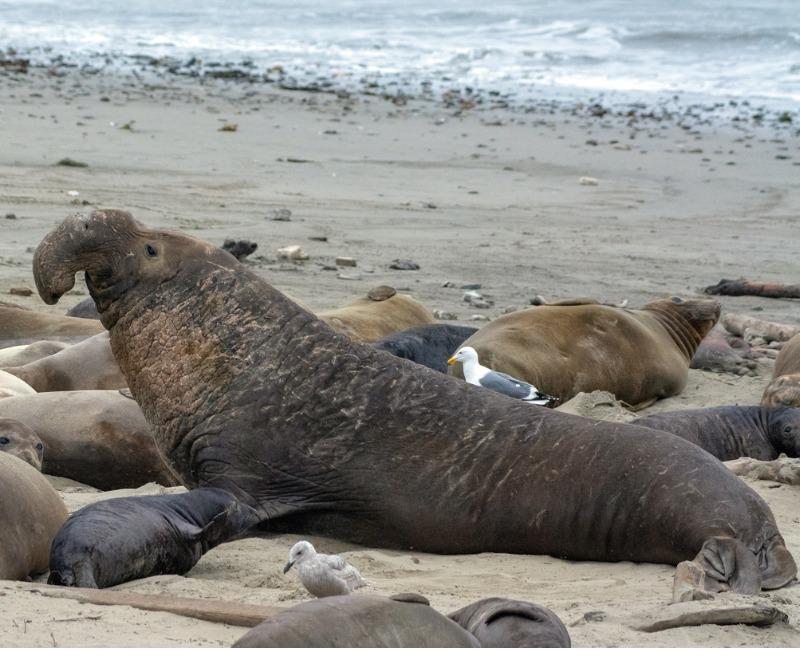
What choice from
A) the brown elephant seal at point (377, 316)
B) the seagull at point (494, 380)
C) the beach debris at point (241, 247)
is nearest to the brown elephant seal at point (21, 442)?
the seagull at point (494, 380)

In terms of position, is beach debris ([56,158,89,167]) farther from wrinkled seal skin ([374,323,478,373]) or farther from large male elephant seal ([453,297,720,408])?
large male elephant seal ([453,297,720,408])

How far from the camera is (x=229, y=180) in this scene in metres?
14.9

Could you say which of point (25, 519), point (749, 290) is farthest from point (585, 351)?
point (25, 519)

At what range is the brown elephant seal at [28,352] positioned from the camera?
7652mm

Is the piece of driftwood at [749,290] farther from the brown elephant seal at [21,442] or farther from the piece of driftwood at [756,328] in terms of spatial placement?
the brown elephant seal at [21,442]

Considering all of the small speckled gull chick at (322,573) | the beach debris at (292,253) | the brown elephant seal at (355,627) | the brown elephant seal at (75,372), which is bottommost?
the beach debris at (292,253)

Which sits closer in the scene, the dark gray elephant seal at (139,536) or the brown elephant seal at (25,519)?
the dark gray elephant seal at (139,536)

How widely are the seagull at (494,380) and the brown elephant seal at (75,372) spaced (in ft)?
5.93

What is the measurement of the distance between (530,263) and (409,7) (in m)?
40.9

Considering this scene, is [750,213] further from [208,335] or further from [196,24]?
[196,24]

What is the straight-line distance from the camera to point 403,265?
11641mm

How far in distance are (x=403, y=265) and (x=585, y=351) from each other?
355 centimetres

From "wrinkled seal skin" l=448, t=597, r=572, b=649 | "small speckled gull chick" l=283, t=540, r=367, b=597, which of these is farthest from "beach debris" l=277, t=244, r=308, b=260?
"wrinkled seal skin" l=448, t=597, r=572, b=649

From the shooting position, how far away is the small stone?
12.9 meters
